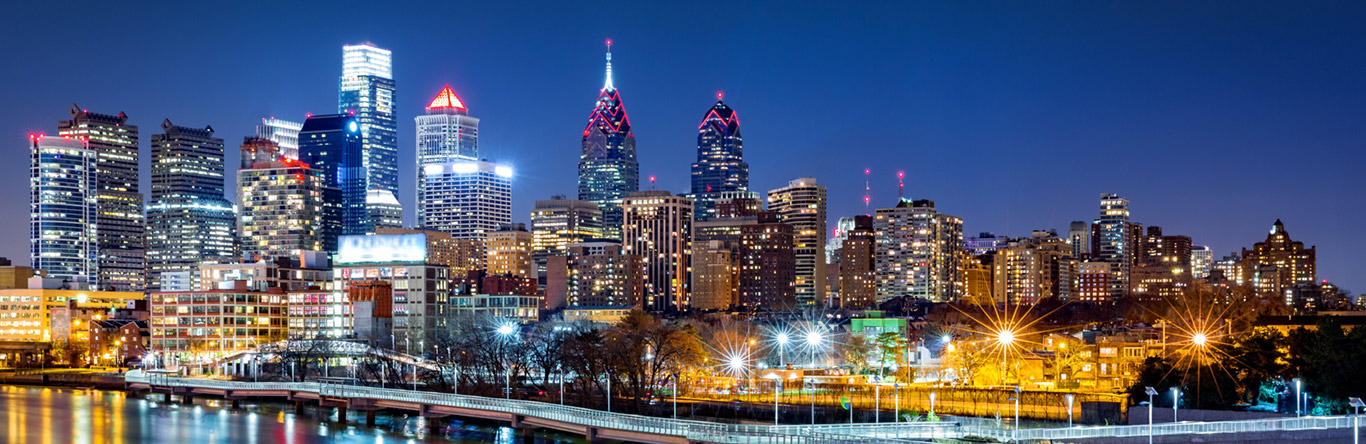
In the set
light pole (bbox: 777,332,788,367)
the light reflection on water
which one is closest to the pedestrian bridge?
the light reflection on water

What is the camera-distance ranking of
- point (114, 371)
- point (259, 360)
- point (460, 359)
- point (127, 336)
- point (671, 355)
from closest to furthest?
1. point (671, 355)
2. point (460, 359)
3. point (259, 360)
4. point (114, 371)
5. point (127, 336)

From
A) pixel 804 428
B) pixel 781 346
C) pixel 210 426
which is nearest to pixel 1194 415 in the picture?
pixel 804 428

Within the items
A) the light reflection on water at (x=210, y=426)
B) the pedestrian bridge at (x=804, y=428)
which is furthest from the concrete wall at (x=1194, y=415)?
the light reflection on water at (x=210, y=426)

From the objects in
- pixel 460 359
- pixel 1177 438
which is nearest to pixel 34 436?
pixel 460 359

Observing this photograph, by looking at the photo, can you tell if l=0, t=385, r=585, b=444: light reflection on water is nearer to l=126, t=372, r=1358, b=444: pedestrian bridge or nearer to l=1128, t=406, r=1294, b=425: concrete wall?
l=126, t=372, r=1358, b=444: pedestrian bridge

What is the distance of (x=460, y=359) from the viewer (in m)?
105

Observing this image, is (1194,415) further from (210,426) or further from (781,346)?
(781,346)

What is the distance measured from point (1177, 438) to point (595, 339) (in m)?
50.0

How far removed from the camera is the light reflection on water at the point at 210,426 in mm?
81125

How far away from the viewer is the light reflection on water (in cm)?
8112

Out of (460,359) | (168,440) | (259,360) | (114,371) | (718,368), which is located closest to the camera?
(168,440)

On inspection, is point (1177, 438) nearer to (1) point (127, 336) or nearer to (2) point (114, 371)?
(2) point (114, 371)

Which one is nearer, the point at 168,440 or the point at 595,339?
the point at 168,440

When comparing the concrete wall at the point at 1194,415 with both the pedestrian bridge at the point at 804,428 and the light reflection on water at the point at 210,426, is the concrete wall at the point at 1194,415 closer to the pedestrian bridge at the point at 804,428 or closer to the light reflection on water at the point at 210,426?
the pedestrian bridge at the point at 804,428
